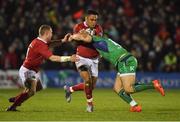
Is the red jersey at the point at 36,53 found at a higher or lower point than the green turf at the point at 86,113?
higher

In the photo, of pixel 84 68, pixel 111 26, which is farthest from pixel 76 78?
pixel 84 68

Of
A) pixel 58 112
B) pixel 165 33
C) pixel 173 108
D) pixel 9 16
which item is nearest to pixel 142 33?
pixel 165 33

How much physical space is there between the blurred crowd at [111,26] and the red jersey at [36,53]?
10.5 metres

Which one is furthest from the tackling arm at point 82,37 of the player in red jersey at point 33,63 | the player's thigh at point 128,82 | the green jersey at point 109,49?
the player's thigh at point 128,82

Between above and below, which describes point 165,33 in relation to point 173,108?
above

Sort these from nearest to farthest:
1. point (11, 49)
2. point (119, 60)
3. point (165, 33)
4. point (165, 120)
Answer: point (165, 120) < point (119, 60) < point (11, 49) < point (165, 33)

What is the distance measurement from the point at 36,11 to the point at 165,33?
584 cm

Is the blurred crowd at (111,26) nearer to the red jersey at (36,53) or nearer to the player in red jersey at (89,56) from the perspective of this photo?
the player in red jersey at (89,56)

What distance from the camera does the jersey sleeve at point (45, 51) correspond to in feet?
43.0

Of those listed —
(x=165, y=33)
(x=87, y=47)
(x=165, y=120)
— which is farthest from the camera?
(x=165, y=33)

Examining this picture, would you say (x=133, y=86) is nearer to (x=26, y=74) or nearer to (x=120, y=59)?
(x=120, y=59)

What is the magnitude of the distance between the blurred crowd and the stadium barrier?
0.92ft

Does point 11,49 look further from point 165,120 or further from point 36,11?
point 165,120

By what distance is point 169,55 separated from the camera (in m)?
25.4
